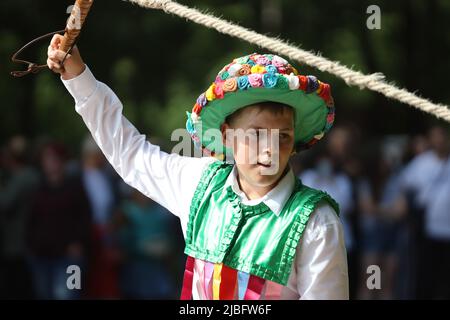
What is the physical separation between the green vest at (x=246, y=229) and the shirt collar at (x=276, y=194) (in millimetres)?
14

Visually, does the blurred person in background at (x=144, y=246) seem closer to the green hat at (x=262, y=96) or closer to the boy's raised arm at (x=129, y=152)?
the boy's raised arm at (x=129, y=152)

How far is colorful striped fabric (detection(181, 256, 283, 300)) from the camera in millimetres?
3076

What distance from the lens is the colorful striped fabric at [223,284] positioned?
308cm

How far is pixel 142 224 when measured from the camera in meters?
8.34

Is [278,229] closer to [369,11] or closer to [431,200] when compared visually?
[431,200]

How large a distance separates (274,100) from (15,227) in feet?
18.3

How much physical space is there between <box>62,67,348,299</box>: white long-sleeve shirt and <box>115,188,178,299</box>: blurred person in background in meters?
4.71

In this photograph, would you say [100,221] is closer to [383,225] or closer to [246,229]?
[383,225]

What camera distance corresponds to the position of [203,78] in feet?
38.1

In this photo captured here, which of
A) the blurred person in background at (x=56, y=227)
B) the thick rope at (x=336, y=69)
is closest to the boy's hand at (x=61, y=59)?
the thick rope at (x=336, y=69)

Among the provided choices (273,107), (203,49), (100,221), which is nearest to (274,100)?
(273,107)

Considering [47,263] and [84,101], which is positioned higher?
[47,263]
